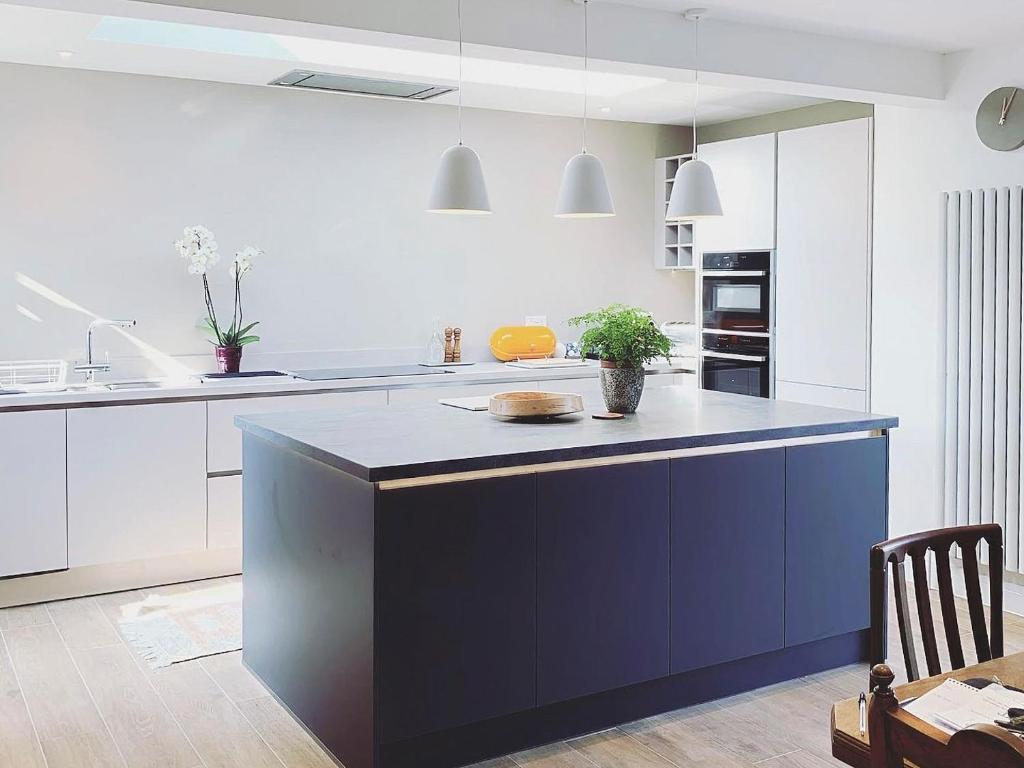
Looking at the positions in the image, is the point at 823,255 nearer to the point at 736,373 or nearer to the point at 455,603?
the point at 736,373

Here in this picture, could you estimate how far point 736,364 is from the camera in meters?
5.93

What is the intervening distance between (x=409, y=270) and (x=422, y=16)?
2580 mm

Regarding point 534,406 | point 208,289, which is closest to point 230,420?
point 208,289

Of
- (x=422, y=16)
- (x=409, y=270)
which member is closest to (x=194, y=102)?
(x=409, y=270)

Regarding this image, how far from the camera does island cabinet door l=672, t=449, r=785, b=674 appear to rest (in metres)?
3.30

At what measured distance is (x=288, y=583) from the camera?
3260 mm

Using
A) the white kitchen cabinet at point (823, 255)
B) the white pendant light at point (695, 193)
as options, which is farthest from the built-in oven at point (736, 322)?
the white pendant light at point (695, 193)

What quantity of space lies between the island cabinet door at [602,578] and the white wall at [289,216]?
114 inches

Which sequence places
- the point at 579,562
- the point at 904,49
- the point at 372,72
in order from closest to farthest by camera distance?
the point at 579,562, the point at 904,49, the point at 372,72

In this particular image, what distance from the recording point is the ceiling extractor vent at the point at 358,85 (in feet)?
16.0

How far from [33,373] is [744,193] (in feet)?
12.4

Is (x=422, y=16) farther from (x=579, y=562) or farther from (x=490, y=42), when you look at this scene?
(x=579, y=562)

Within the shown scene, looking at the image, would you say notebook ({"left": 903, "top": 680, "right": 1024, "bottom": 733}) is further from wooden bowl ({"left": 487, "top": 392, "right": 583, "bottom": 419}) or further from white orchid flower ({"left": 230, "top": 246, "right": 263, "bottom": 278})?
white orchid flower ({"left": 230, "top": 246, "right": 263, "bottom": 278})

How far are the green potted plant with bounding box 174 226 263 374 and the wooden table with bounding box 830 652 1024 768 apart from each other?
407 cm
